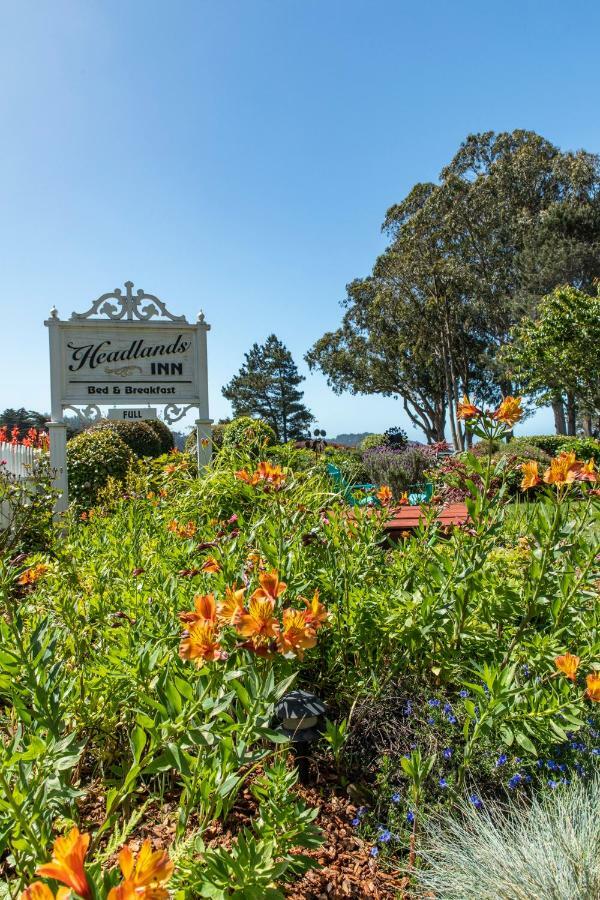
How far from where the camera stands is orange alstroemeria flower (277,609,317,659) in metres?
0.99

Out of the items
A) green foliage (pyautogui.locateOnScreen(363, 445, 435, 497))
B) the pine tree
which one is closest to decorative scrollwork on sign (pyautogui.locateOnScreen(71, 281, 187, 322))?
green foliage (pyautogui.locateOnScreen(363, 445, 435, 497))

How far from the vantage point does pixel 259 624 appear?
0.98 metres

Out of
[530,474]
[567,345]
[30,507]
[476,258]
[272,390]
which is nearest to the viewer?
[530,474]

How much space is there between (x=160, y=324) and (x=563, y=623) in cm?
592

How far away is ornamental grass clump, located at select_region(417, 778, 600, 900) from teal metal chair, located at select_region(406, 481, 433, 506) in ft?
3.21

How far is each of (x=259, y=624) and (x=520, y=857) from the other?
0.82m

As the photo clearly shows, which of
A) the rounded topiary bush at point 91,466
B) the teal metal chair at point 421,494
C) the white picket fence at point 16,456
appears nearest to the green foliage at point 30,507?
the teal metal chair at point 421,494

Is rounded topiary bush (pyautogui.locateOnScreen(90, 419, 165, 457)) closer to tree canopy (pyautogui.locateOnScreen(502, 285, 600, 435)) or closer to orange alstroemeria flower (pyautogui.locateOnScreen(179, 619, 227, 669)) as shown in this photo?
tree canopy (pyautogui.locateOnScreen(502, 285, 600, 435))

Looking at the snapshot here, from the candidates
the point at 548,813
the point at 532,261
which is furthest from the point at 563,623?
the point at 532,261

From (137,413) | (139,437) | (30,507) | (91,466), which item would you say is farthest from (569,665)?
(139,437)

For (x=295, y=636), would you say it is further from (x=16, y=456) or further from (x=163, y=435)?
(x=163, y=435)

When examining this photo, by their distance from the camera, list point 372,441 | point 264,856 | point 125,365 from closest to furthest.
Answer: point 264,856 → point 125,365 → point 372,441

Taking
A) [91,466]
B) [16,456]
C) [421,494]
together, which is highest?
[16,456]

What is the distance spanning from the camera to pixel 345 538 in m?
2.02
